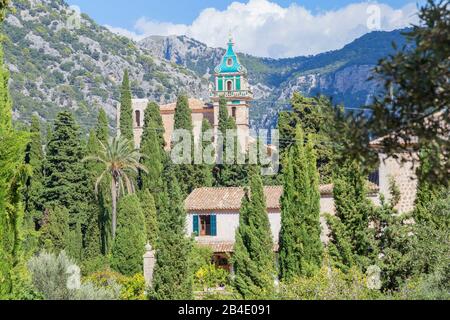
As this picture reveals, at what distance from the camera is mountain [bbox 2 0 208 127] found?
130 m

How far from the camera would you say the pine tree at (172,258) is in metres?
29.5

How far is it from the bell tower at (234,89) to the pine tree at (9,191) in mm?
66694

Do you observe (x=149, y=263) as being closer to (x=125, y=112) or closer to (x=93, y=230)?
(x=93, y=230)

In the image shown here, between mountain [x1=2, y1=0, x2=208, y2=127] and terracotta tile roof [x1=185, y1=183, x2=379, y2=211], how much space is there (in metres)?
77.0

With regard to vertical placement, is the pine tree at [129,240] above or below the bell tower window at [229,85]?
below

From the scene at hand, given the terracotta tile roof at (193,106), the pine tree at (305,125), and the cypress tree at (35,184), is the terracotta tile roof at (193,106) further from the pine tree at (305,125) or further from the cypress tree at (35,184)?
the cypress tree at (35,184)

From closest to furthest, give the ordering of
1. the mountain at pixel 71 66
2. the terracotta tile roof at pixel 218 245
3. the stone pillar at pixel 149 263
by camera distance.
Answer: the stone pillar at pixel 149 263, the terracotta tile roof at pixel 218 245, the mountain at pixel 71 66

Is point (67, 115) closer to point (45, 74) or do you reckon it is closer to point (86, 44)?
point (45, 74)

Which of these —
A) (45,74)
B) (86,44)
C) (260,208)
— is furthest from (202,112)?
(86,44)

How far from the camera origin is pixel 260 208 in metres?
35.0

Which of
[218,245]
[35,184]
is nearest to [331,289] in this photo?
[218,245]

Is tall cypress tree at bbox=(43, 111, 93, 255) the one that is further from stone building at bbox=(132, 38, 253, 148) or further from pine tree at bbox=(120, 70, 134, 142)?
stone building at bbox=(132, 38, 253, 148)
